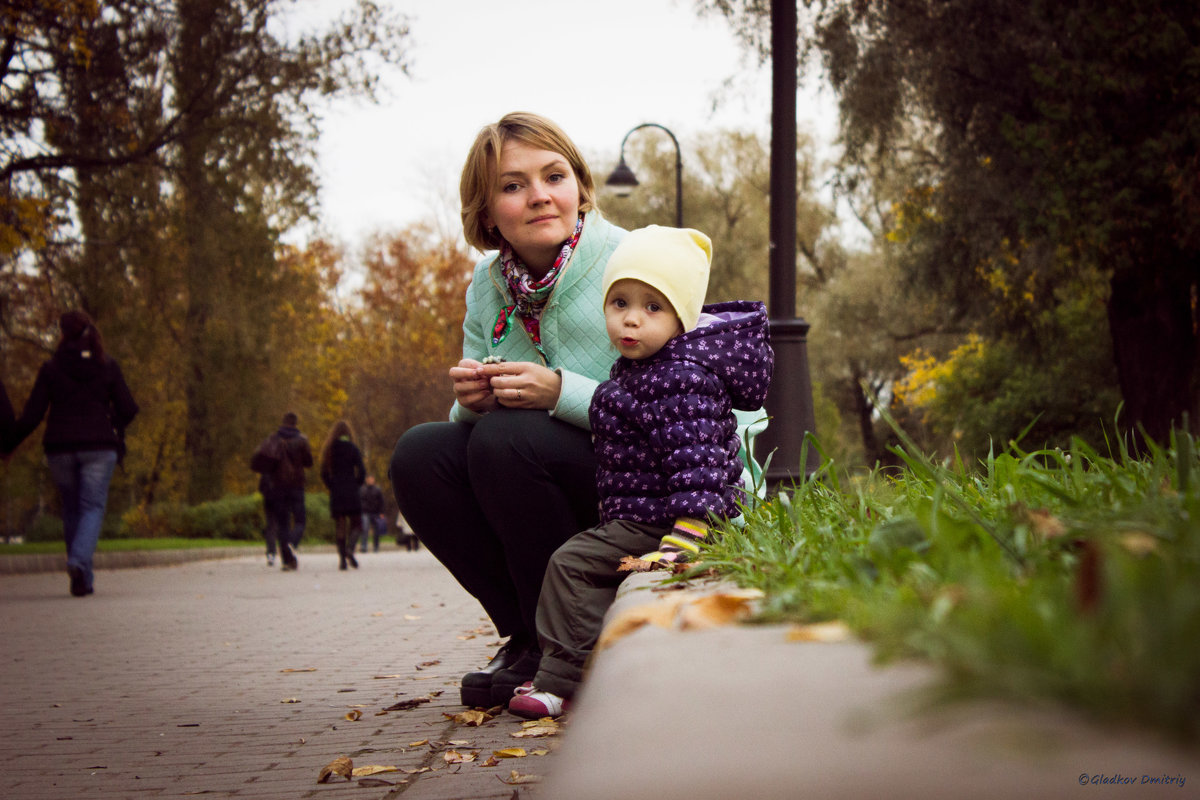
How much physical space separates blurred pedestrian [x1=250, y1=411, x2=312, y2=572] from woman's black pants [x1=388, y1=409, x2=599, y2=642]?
12327mm

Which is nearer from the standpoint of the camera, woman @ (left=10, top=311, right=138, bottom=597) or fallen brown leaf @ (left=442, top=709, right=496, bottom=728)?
fallen brown leaf @ (left=442, top=709, right=496, bottom=728)

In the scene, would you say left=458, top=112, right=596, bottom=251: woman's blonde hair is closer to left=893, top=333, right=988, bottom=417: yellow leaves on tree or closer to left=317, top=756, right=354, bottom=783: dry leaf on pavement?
left=317, top=756, right=354, bottom=783: dry leaf on pavement

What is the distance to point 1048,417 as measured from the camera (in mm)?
20453

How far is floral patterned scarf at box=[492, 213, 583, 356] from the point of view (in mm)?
3865

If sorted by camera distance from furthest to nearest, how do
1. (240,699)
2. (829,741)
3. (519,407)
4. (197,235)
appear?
(197,235), (240,699), (519,407), (829,741)

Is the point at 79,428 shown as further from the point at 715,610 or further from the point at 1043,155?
the point at 1043,155

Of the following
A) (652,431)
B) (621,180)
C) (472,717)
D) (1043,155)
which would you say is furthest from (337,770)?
(621,180)

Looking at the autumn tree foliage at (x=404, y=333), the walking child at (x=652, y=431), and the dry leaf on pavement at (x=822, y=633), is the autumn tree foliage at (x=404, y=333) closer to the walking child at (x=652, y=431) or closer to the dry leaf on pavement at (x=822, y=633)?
the walking child at (x=652, y=431)

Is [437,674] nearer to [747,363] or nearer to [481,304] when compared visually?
[481,304]

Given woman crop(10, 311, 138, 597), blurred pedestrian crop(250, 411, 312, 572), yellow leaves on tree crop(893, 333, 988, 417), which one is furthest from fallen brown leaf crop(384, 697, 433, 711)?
yellow leaves on tree crop(893, 333, 988, 417)

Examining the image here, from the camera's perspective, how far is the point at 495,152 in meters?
3.84

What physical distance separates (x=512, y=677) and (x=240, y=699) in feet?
4.36

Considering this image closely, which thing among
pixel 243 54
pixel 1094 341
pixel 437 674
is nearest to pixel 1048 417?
pixel 1094 341

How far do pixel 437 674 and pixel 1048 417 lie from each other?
698 inches
